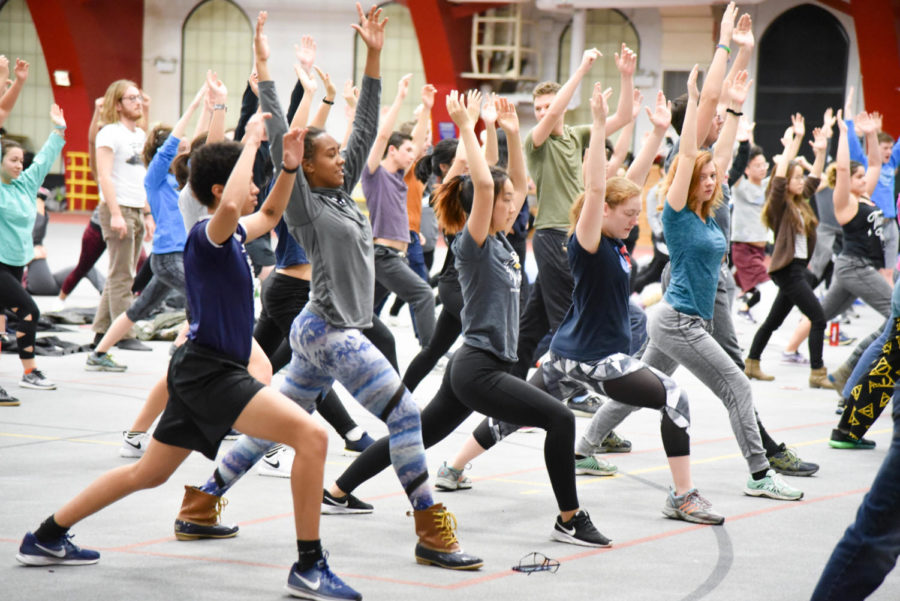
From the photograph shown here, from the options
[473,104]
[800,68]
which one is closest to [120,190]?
[473,104]

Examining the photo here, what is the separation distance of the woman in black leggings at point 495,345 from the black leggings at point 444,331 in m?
1.79

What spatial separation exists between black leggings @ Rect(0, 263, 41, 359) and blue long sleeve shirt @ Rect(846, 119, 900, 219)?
22.6ft

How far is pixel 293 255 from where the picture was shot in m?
5.76

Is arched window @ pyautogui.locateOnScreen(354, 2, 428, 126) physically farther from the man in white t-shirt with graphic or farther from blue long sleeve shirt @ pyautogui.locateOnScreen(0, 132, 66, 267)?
blue long sleeve shirt @ pyautogui.locateOnScreen(0, 132, 66, 267)

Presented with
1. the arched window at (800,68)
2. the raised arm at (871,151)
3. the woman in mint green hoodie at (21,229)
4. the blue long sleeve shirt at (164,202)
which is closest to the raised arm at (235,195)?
the woman in mint green hoodie at (21,229)

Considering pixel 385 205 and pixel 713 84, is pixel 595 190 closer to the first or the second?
pixel 713 84

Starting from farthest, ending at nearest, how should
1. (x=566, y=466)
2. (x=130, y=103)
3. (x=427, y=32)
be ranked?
1. (x=427, y=32)
2. (x=130, y=103)
3. (x=566, y=466)

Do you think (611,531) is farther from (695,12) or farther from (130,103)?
(695,12)

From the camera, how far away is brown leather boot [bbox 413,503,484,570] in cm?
410

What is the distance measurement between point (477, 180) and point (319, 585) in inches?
65.1

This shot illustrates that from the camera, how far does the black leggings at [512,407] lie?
14.3ft

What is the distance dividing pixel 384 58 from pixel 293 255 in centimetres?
2057

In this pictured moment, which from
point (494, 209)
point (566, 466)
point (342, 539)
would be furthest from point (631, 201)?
point (342, 539)

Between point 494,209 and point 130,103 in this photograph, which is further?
point 130,103
